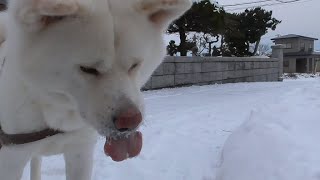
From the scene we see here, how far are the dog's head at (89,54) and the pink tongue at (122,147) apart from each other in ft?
0.40

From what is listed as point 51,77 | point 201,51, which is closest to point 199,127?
point 51,77

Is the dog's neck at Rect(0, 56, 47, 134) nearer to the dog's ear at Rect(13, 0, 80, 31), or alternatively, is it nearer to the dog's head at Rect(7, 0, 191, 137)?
the dog's head at Rect(7, 0, 191, 137)

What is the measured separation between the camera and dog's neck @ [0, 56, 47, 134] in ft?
5.70

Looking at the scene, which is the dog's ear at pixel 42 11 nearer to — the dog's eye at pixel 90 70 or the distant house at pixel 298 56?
the dog's eye at pixel 90 70

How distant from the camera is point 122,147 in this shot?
1.59m

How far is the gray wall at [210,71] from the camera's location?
30.0 ft

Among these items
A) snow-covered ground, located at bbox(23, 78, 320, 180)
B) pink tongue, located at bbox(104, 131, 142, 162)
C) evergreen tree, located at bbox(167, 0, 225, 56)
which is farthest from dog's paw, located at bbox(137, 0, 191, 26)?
evergreen tree, located at bbox(167, 0, 225, 56)

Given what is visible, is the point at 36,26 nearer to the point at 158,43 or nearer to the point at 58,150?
the point at 158,43

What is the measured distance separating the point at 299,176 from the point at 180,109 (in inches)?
158

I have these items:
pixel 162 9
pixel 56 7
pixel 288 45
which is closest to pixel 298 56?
pixel 288 45

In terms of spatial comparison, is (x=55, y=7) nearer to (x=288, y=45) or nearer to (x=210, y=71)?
A: (x=210, y=71)

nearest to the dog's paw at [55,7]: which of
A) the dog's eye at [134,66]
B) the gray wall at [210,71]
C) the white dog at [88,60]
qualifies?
the white dog at [88,60]

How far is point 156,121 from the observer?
5.05 metres

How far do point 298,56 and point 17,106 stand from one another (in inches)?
1243
